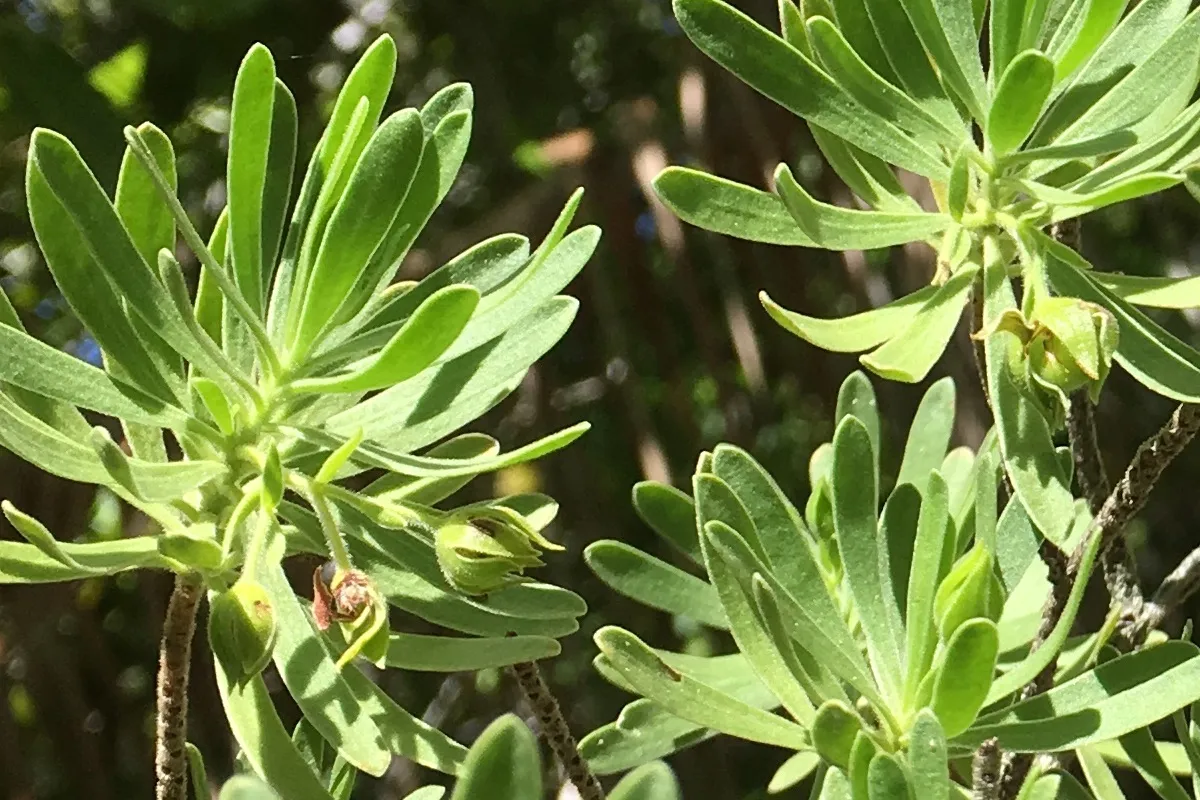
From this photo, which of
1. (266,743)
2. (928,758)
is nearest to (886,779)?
(928,758)

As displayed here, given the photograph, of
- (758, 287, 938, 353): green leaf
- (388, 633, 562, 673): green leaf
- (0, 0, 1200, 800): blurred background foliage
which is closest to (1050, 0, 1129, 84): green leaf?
(758, 287, 938, 353): green leaf

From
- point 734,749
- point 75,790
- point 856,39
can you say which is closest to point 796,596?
point 856,39

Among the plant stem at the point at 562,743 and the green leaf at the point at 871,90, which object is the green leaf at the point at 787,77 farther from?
the plant stem at the point at 562,743

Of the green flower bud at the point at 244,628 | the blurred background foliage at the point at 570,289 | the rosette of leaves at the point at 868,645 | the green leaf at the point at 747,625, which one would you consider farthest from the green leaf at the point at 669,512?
the blurred background foliage at the point at 570,289

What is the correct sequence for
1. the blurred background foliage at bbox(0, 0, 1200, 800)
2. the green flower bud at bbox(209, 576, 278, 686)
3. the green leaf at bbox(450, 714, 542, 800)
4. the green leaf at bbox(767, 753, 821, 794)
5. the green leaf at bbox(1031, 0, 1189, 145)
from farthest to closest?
the blurred background foliage at bbox(0, 0, 1200, 800)
the green leaf at bbox(767, 753, 821, 794)
the green leaf at bbox(1031, 0, 1189, 145)
the green flower bud at bbox(209, 576, 278, 686)
the green leaf at bbox(450, 714, 542, 800)

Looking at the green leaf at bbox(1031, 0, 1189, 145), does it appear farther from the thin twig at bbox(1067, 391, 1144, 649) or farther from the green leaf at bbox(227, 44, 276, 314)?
the green leaf at bbox(227, 44, 276, 314)

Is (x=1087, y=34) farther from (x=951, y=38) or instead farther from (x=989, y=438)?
(x=989, y=438)
